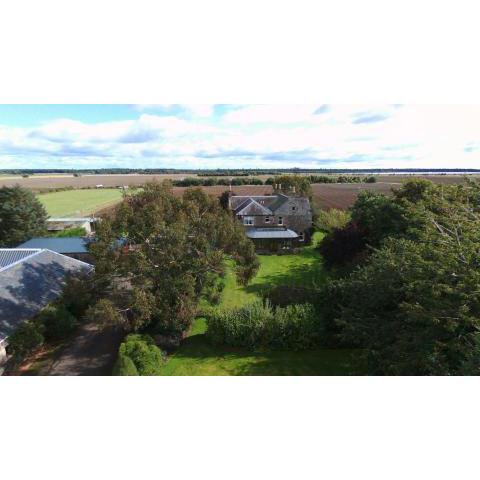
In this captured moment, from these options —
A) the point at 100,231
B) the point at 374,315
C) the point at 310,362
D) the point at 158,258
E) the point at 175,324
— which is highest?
the point at 100,231

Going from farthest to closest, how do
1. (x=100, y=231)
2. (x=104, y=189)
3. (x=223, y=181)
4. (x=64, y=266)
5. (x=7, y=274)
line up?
(x=223, y=181) → (x=104, y=189) → (x=64, y=266) → (x=7, y=274) → (x=100, y=231)

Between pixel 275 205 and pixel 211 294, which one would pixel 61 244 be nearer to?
pixel 211 294

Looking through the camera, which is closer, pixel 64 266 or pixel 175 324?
pixel 175 324

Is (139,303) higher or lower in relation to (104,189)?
lower

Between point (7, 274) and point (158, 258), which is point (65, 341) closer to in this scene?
point (7, 274)

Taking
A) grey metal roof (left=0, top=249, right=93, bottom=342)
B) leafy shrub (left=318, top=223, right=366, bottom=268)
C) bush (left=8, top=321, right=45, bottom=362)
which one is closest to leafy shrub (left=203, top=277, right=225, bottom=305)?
bush (left=8, top=321, right=45, bottom=362)

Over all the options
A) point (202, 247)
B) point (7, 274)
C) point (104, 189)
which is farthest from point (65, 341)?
point (104, 189)

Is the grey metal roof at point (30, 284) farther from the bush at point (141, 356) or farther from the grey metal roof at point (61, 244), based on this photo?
the bush at point (141, 356)
